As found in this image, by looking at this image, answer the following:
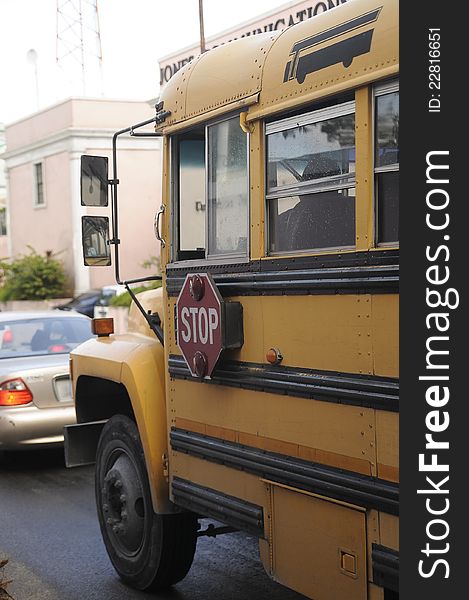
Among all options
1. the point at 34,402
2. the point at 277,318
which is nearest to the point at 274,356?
the point at 277,318

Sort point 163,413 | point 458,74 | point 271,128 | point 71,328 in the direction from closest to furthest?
point 458,74 < point 271,128 < point 163,413 < point 71,328

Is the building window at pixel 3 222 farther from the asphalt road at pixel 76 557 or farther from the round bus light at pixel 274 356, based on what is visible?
the round bus light at pixel 274 356

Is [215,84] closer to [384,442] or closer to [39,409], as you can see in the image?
[384,442]

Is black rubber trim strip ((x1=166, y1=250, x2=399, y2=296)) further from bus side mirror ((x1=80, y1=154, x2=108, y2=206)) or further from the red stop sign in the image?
bus side mirror ((x1=80, y1=154, x2=108, y2=206))

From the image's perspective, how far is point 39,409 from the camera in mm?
9039

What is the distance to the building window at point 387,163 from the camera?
3.76 metres

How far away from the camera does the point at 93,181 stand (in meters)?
5.75

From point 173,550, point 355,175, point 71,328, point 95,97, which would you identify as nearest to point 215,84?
point 355,175

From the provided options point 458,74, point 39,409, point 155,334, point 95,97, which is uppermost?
point 95,97

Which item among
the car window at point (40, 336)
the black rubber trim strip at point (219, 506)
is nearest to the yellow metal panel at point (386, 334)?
the black rubber trim strip at point (219, 506)

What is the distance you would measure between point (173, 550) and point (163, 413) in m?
0.80

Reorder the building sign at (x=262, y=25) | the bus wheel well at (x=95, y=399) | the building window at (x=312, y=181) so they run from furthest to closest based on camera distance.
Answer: the building sign at (x=262, y=25) → the bus wheel well at (x=95, y=399) → the building window at (x=312, y=181)

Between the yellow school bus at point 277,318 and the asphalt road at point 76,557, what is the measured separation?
0.30 m

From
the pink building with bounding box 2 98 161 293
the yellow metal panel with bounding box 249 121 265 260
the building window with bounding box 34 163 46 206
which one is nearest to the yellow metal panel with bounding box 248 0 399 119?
the yellow metal panel with bounding box 249 121 265 260
